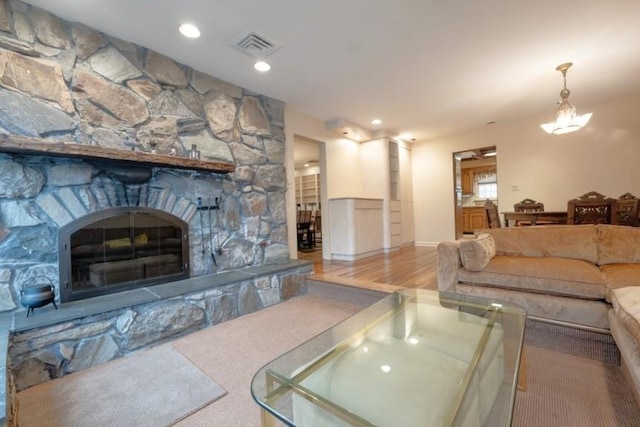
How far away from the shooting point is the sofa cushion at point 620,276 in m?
1.76

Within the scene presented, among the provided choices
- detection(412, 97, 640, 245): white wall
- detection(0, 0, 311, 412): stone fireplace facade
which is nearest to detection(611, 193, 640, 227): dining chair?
detection(412, 97, 640, 245): white wall

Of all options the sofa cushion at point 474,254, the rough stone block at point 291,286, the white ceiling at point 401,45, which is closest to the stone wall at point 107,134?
the white ceiling at point 401,45

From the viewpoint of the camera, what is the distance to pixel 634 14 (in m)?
2.16

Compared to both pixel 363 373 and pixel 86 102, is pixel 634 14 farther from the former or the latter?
pixel 86 102

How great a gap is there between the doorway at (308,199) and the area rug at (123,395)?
120 inches

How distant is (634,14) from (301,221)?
18.2ft

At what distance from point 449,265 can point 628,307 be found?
1082mm

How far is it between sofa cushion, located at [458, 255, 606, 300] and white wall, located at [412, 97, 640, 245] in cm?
306

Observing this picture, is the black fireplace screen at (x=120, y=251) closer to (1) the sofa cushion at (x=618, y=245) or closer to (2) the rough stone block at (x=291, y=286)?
(2) the rough stone block at (x=291, y=286)

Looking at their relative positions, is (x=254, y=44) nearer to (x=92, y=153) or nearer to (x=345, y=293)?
(x=92, y=153)

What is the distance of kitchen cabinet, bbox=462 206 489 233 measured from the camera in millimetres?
8172

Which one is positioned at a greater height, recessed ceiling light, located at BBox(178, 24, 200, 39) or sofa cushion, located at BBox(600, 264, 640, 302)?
recessed ceiling light, located at BBox(178, 24, 200, 39)

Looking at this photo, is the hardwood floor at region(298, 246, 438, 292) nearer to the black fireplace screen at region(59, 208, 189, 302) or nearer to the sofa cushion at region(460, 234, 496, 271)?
the sofa cushion at region(460, 234, 496, 271)

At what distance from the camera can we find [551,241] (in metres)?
2.49
